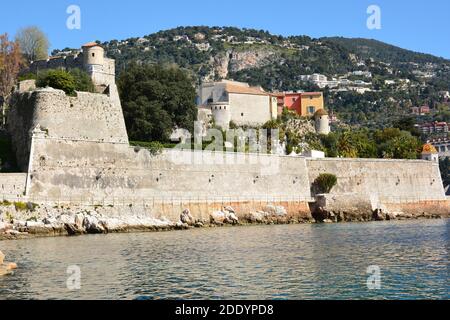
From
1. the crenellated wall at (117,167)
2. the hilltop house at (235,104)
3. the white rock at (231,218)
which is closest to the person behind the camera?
the crenellated wall at (117,167)

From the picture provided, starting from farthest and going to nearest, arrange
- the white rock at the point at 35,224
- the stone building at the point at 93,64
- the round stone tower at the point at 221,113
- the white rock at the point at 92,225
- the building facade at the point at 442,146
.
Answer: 1. the building facade at the point at 442,146
2. the round stone tower at the point at 221,113
3. the stone building at the point at 93,64
4. the white rock at the point at 92,225
5. the white rock at the point at 35,224

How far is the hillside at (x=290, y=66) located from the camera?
12650 cm

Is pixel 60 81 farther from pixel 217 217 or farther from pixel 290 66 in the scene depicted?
pixel 290 66

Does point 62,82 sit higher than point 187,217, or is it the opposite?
point 62,82

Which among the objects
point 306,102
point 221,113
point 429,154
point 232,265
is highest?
point 306,102

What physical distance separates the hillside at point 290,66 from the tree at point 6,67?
69.9 metres

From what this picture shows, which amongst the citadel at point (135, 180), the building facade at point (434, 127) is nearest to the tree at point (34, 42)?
the citadel at point (135, 180)

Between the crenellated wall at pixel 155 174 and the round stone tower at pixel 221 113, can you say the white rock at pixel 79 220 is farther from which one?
the round stone tower at pixel 221 113

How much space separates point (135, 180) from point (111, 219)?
3.89 meters

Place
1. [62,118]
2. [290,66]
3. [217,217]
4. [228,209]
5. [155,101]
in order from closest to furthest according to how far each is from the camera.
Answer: [62,118]
[217,217]
[228,209]
[155,101]
[290,66]

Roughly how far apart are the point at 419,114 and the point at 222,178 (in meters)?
96.8

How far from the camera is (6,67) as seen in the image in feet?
143

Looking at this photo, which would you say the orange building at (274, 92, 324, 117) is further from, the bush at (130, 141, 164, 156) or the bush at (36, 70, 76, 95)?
the bush at (36, 70, 76, 95)

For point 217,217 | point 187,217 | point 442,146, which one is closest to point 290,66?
point 442,146
